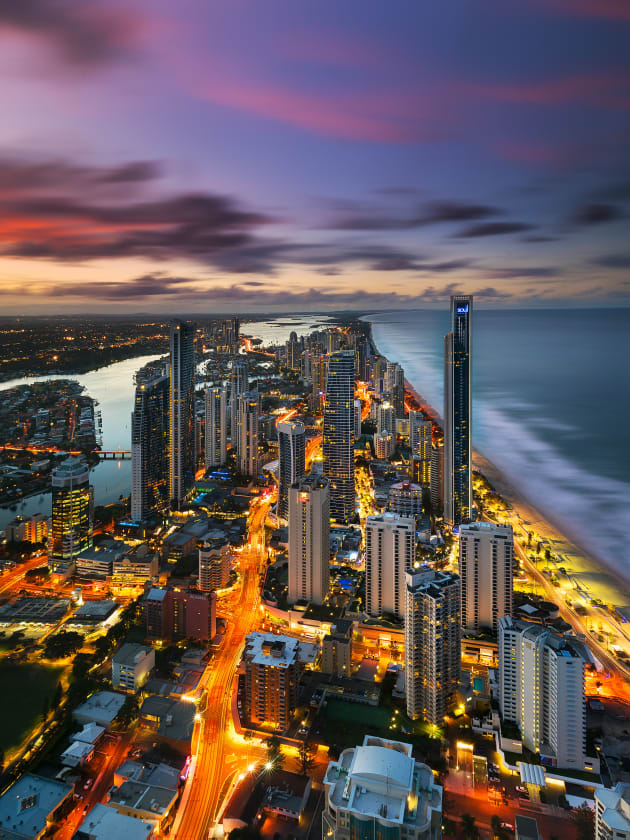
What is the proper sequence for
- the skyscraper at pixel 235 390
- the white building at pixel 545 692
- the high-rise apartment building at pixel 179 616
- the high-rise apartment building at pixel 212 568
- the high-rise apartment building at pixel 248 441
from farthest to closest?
the skyscraper at pixel 235 390 → the high-rise apartment building at pixel 248 441 → the high-rise apartment building at pixel 212 568 → the high-rise apartment building at pixel 179 616 → the white building at pixel 545 692

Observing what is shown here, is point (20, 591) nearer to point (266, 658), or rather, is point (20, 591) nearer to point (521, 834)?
point (266, 658)

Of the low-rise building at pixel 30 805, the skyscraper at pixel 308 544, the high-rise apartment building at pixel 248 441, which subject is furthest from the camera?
the high-rise apartment building at pixel 248 441

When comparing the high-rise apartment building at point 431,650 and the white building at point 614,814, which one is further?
the high-rise apartment building at point 431,650

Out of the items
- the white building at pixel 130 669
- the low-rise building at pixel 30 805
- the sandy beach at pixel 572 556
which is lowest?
the low-rise building at pixel 30 805

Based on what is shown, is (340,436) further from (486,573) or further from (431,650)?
(431,650)

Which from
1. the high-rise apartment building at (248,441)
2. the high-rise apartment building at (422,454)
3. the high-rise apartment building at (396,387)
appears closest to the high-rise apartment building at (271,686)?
the high-rise apartment building at (422,454)

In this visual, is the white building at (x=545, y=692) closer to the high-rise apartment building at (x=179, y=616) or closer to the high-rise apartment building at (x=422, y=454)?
the high-rise apartment building at (x=179, y=616)

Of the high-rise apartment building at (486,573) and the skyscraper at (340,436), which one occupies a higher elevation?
the skyscraper at (340,436)
